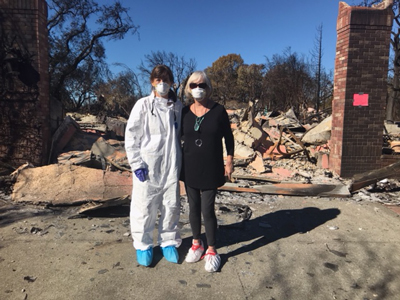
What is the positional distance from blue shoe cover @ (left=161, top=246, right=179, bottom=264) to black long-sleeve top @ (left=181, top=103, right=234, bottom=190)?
28.0 inches

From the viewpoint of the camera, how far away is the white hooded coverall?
2.74 meters

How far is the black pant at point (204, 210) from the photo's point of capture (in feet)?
9.35

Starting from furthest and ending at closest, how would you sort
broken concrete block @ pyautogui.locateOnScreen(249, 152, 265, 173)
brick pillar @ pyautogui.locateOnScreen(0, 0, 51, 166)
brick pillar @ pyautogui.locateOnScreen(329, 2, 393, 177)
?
1. broken concrete block @ pyautogui.locateOnScreen(249, 152, 265, 173)
2. brick pillar @ pyautogui.locateOnScreen(329, 2, 393, 177)
3. brick pillar @ pyautogui.locateOnScreen(0, 0, 51, 166)

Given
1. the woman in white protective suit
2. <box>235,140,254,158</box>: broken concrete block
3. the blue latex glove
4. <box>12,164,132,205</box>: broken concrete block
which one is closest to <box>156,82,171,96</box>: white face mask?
the woman in white protective suit

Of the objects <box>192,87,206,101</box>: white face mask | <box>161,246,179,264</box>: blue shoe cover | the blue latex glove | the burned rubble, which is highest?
<box>192,87,206,101</box>: white face mask

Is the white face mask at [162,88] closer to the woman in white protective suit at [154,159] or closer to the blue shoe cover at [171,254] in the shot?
the woman in white protective suit at [154,159]

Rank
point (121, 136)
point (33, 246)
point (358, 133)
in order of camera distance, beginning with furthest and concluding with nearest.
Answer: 1. point (121, 136)
2. point (358, 133)
3. point (33, 246)

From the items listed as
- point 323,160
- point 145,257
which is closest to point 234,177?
point 323,160

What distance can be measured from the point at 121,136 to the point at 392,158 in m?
7.21

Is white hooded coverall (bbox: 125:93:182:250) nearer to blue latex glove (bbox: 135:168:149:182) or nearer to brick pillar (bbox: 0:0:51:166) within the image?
blue latex glove (bbox: 135:168:149:182)

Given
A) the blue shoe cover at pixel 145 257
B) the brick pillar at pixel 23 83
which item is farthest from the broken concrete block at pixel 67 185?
the blue shoe cover at pixel 145 257

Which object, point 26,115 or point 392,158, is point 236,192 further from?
point 26,115

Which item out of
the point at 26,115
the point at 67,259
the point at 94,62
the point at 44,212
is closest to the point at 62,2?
the point at 94,62

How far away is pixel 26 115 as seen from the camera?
18.9ft
